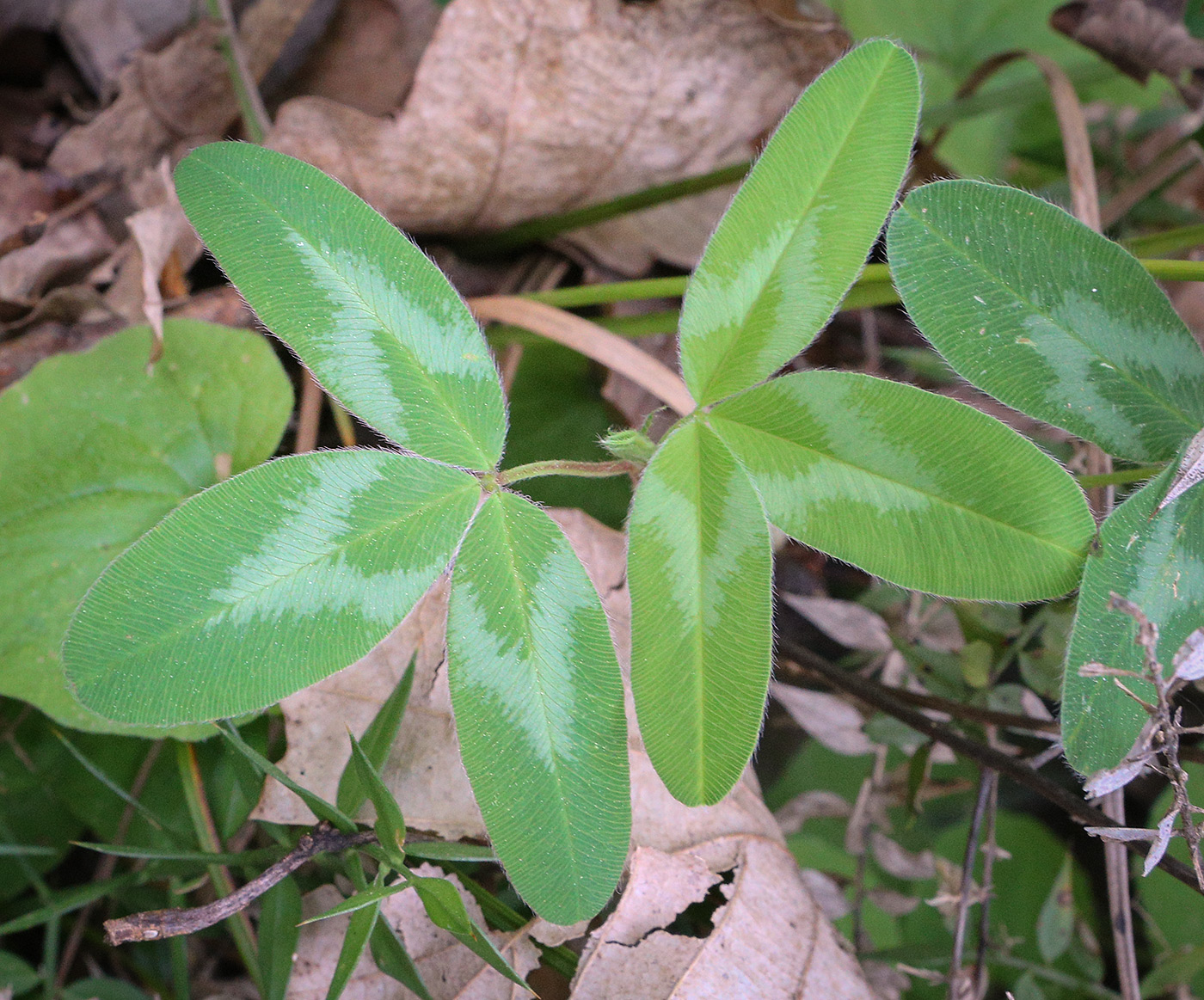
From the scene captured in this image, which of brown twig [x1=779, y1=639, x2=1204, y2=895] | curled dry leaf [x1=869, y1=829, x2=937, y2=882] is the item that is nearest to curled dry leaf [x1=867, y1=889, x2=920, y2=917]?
curled dry leaf [x1=869, y1=829, x2=937, y2=882]

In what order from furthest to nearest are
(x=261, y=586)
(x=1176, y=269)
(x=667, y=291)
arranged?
(x=667, y=291)
(x=1176, y=269)
(x=261, y=586)

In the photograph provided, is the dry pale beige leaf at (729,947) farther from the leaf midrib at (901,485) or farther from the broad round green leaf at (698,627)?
the leaf midrib at (901,485)

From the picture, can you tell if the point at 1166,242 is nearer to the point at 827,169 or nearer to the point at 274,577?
the point at 827,169

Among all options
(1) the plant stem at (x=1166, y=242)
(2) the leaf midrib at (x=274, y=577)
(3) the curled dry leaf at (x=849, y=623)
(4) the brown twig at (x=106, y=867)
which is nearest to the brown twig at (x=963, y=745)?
(3) the curled dry leaf at (x=849, y=623)

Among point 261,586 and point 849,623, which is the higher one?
point 261,586

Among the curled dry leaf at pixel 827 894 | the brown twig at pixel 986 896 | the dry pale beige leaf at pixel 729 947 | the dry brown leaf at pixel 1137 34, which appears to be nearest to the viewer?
the dry pale beige leaf at pixel 729 947

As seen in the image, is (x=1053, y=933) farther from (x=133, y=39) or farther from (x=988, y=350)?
(x=133, y=39)

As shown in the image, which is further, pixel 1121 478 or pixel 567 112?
pixel 567 112

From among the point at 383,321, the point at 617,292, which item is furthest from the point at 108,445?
the point at 617,292

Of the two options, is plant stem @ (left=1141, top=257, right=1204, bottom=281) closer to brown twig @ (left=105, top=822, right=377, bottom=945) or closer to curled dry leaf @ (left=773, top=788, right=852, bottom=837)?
curled dry leaf @ (left=773, top=788, right=852, bottom=837)
